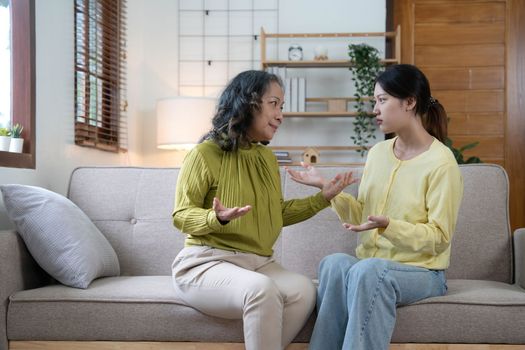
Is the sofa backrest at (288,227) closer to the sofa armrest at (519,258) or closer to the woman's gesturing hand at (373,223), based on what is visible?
the sofa armrest at (519,258)

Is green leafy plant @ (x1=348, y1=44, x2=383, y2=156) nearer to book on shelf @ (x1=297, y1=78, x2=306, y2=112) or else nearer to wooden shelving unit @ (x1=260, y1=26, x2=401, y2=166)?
wooden shelving unit @ (x1=260, y1=26, x2=401, y2=166)

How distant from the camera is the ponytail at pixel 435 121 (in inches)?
87.4

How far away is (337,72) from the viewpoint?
468 centimetres

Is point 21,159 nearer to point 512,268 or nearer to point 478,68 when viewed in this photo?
point 512,268

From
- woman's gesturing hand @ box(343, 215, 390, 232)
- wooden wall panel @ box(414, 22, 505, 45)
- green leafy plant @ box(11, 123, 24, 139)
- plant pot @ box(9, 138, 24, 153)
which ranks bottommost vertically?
woman's gesturing hand @ box(343, 215, 390, 232)

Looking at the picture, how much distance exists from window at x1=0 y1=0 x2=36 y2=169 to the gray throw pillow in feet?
1.94

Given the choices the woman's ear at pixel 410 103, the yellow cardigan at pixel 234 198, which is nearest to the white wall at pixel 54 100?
the yellow cardigan at pixel 234 198

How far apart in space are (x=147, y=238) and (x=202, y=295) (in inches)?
25.5

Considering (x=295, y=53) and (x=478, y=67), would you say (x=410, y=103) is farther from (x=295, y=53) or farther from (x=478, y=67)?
(x=478, y=67)

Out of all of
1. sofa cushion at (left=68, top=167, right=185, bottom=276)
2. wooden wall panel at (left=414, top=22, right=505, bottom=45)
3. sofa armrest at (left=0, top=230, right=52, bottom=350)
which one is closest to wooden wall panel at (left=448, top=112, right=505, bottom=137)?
wooden wall panel at (left=414, top=22, right=505, bottom=45)

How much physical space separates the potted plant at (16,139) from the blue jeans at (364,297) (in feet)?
4.45

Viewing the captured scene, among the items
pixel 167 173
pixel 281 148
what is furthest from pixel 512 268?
pixel 281 148

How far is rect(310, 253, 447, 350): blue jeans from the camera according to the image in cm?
180

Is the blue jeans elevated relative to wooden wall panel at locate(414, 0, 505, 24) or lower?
A: lower
